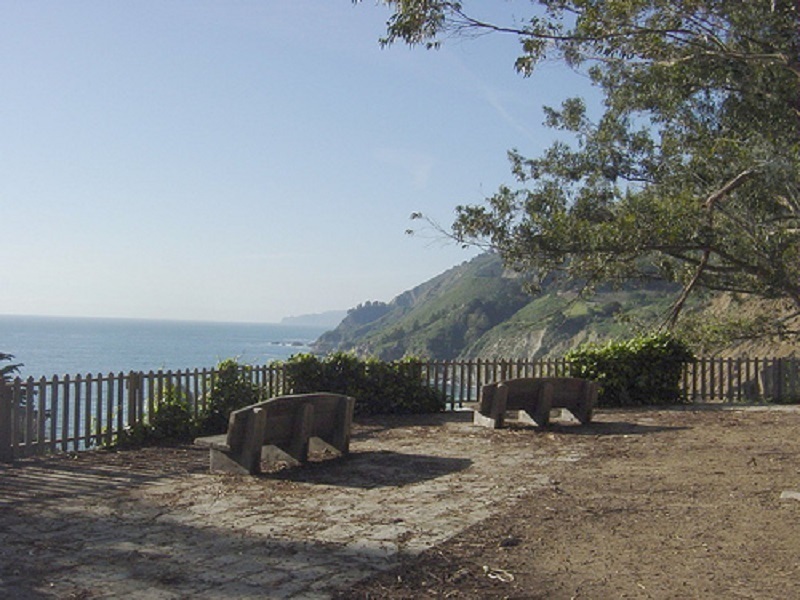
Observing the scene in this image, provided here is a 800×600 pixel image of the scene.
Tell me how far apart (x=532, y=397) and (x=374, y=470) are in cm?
434

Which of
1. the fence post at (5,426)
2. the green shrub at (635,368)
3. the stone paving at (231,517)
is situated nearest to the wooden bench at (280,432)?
the stone paving at (231,517)

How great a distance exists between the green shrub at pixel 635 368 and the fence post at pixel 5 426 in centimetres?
1087

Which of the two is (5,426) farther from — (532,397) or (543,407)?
(543,407)

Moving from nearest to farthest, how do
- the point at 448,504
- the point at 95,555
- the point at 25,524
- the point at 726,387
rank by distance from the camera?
the point at 95,555
the point at 25,524
the point at 448,504
the point at 726,387

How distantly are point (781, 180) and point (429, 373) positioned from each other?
777 cm

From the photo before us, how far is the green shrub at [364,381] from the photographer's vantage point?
48.3ft

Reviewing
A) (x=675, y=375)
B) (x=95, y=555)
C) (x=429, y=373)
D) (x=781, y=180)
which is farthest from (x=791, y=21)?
(x=95, y=555)

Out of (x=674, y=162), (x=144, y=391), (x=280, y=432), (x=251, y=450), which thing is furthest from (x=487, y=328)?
(x=251, y=450)

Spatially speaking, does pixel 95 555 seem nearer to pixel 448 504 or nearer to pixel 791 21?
pixel 448 504

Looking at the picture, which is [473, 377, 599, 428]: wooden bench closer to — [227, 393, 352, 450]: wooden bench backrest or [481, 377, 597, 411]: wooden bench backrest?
[481, 377, 597, 411]: wooden bench backrest

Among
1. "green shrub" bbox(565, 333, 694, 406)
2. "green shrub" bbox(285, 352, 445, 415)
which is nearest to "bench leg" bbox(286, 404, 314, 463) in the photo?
"green shrub" bbox(285, 352, 445, 415)

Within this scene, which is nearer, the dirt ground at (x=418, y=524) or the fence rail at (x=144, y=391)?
the dirt ground at (x=418, y=524)

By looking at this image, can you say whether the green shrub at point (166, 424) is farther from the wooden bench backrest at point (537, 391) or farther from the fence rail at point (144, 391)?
the wooden bench backrest at point (537, 391)

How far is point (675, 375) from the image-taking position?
1753 centimetres
